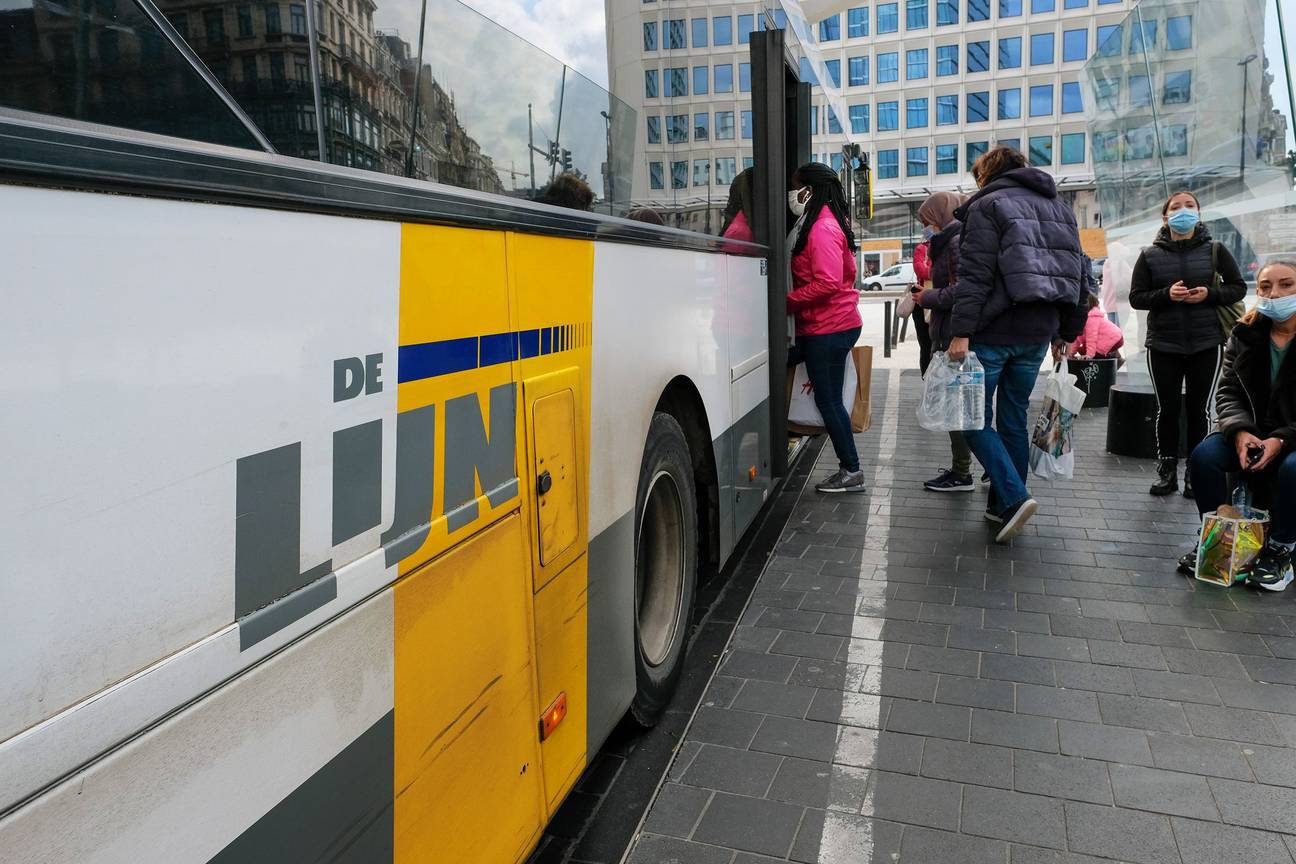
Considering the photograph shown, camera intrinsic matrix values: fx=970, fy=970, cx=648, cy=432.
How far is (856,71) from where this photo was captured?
59.7 metres

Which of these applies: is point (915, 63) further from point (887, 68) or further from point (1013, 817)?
point (1013, 817)

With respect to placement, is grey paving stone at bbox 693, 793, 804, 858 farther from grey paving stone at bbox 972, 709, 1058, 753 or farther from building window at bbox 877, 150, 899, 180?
building window at bbox 877, 150, 899, 180

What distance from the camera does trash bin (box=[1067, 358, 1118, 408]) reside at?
9.80 meters

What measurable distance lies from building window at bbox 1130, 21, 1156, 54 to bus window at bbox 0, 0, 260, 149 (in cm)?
1032

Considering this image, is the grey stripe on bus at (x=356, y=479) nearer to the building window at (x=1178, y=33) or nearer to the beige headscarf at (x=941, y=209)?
the beige headscarf at (x=941, y=209)

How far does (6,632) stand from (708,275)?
332cm

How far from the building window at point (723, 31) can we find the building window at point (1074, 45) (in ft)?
194

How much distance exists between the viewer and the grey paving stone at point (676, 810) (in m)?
2.90

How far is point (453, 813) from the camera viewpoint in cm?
187

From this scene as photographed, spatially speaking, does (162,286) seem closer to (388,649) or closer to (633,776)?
→ (388,649)

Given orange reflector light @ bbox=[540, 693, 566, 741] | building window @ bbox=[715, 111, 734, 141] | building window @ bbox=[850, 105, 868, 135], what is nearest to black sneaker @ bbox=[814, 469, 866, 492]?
building window @ bbox=[715, 111, 734, 141]

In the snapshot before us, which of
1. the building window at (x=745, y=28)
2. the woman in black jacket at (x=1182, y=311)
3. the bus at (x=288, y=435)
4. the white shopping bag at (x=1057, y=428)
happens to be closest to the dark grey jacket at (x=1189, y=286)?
the woman in black jacket at (x=1182, y=311)

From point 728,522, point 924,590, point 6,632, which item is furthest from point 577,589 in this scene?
point 924,590

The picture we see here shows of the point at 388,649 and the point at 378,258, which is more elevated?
the point at 378,258
